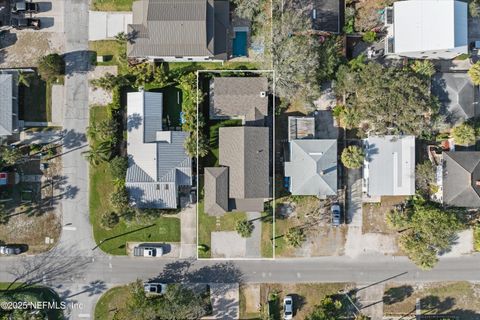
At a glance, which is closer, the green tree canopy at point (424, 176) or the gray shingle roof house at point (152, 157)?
the green tree canopy at point (424, 176)

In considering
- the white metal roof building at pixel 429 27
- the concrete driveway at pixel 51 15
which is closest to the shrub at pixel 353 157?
the white metal roof building at pixel 429 27

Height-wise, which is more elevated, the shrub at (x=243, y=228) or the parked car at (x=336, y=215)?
the parked car at (x=336, y=215)

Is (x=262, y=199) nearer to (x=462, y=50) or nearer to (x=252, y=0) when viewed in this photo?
(x=252, y=0)

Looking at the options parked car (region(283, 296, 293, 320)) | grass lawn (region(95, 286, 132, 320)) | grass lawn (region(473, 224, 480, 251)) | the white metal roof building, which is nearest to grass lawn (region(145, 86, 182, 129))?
grass lawn (region(95, 286, 132, 320))

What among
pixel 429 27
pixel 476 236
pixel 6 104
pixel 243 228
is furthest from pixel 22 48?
pixel 476 236

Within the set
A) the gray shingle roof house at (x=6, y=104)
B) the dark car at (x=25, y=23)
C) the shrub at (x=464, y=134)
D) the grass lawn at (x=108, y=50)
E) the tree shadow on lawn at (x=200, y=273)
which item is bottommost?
the tree shadow on lawn at (x=200, y=273)

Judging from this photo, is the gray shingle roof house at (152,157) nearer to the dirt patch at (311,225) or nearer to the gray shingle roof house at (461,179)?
the dirt patch at (311,225)

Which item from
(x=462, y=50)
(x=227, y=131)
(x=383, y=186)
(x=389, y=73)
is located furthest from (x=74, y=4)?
(x=462, y=50)
